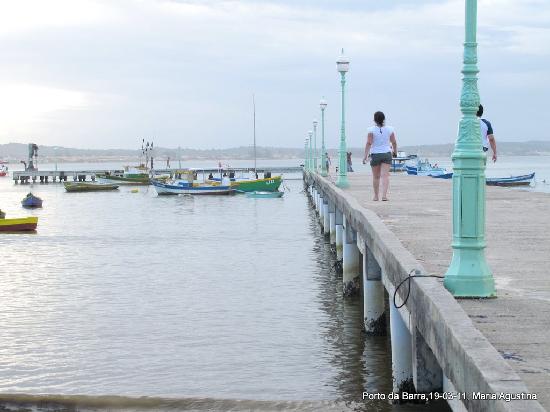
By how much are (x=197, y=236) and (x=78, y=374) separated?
25151mm

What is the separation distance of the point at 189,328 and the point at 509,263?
7.63 meters

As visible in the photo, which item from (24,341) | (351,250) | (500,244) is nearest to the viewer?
(500,244)

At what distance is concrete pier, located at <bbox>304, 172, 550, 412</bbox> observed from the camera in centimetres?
520

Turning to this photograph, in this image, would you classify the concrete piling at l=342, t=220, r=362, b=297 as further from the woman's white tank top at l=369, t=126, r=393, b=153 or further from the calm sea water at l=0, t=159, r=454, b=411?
the woman's white tank top at l=369, t=126, r=393, b=153

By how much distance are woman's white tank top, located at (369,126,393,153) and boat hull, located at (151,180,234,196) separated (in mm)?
56470

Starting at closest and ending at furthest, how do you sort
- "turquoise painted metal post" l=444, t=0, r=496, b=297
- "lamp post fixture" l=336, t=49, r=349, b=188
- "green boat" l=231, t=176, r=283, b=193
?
"turquoise painted metal post" l=444, t=0, r=496, b=297 → "lamp post fixture" l=336, t=49, r=349, b=188 → "green boat" l=231, t=176, r=283, b=193

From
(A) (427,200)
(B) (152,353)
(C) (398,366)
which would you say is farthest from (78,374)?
(A) (427,200)

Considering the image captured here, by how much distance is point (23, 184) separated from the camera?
122688 mm

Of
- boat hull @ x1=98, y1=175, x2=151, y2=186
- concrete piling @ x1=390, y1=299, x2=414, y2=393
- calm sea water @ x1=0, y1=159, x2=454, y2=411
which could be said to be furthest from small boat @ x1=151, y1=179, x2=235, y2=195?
concrete piling @ x1=390, y1=299, x2=414, y2=393

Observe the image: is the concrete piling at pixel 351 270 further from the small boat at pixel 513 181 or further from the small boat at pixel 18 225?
the small boat at pixel 513 181

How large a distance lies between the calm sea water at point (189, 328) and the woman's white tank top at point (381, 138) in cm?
307

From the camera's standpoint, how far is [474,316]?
684 cm

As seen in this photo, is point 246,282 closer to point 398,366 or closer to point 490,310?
point 398,366

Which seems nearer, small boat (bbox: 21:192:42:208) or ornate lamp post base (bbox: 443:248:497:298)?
ornate lamp post base (bbox: 443:248:497:298)
